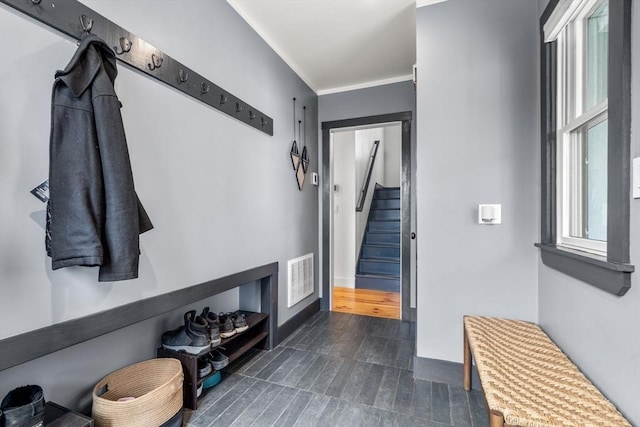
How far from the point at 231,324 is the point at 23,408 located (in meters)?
1.08

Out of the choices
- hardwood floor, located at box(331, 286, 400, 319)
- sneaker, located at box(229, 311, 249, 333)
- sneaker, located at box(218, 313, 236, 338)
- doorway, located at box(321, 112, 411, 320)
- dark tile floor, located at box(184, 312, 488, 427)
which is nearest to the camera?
dark tile floor, located at box(184, 312, 488, 427)

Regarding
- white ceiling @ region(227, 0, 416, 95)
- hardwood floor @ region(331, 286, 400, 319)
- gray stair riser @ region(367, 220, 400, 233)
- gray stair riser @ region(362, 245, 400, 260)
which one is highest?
white ceiling @ region(227, 0, 416, 95)

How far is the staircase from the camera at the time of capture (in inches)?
165

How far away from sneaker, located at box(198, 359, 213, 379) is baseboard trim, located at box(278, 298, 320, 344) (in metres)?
0.80

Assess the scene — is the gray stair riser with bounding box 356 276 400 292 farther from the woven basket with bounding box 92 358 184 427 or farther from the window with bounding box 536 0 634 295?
the woven basket with bounding box 92 358 184 427

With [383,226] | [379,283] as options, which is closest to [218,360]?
[379,283]

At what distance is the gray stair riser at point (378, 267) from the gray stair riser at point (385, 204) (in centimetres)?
140

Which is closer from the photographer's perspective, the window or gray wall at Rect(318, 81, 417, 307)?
the window

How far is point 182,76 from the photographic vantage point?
1.58m

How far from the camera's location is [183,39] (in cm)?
160

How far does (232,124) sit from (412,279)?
2244 mm

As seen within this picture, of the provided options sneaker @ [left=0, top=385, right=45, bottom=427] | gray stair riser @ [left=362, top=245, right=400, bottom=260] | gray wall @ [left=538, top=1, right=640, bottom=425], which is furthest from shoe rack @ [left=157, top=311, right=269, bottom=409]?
gray stair riser @ [left=362, top=245, right=400, bottom=260]

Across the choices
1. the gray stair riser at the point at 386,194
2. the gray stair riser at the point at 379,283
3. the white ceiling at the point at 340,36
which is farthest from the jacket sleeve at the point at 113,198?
the gray stair riser at the point at 386,194

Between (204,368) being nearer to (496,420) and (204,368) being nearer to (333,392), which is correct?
(333,392)
